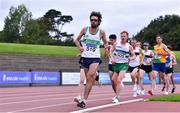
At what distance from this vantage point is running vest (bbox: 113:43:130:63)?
15477 mm

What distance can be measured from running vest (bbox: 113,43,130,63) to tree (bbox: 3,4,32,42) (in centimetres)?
10076

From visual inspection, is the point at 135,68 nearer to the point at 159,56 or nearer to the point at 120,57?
the point at 159,56

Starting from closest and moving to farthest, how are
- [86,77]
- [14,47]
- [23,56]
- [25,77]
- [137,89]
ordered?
[86,77], [137,89], [25,77], [23,56], [14,47]

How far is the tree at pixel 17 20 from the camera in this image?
115938 millimetres

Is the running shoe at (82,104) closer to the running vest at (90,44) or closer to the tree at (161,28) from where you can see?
the running vest at (90,44)

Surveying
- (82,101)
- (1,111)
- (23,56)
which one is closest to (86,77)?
(82,101)

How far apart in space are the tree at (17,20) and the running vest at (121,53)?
101 meters

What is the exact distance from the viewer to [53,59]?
1693 inches

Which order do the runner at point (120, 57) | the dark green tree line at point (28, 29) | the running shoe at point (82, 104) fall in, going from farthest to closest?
the dark green tree line at point (28, 29), the runner at point (120, 57), the running shoe at point (82, 104)

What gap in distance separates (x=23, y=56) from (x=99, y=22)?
2797cm

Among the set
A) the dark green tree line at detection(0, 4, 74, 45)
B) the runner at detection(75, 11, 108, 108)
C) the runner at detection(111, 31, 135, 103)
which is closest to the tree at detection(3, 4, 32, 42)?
the dark green tree line at detection(0, 4, 74, 45)

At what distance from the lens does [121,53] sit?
15.6 m

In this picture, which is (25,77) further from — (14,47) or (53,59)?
(14,47)

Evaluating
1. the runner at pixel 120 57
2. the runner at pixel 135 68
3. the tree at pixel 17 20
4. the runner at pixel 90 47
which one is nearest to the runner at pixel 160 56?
the runner at pixel 135 68
